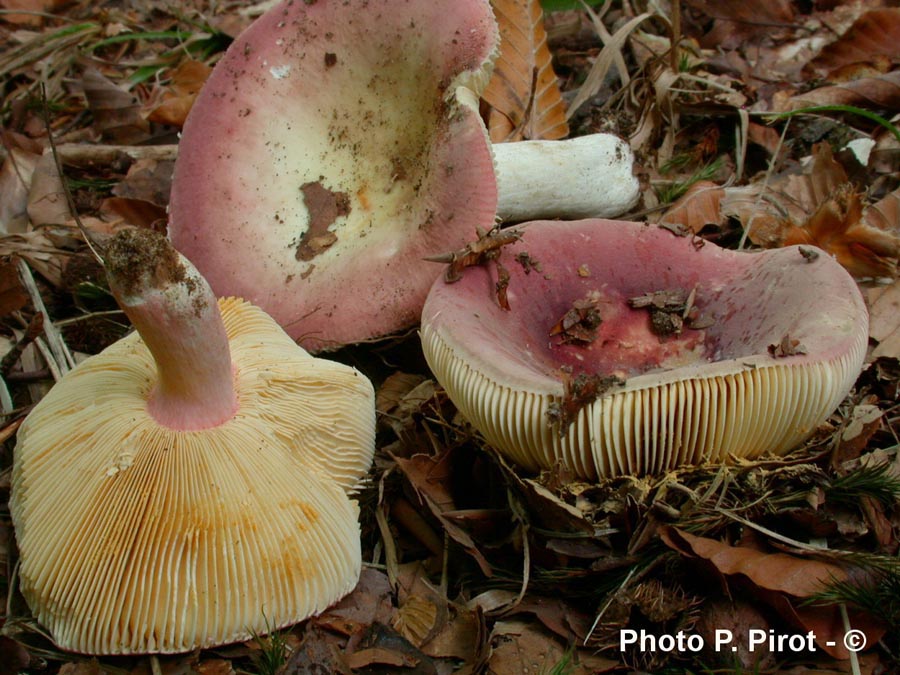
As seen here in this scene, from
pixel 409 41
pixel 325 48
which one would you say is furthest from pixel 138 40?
pixel 409 41

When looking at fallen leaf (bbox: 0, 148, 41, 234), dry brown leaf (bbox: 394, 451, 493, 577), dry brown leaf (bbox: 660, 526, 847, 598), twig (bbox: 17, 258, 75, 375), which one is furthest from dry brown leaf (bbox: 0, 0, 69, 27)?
dry brown leaf (bbox: 660, 526, 847, 598)

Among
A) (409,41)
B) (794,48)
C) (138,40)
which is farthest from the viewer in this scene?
(138,40)

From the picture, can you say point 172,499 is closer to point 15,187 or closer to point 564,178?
point 564,178

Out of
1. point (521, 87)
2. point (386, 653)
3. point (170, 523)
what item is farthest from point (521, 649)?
point (521, 87)

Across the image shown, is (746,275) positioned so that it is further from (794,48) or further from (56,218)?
(56,218)

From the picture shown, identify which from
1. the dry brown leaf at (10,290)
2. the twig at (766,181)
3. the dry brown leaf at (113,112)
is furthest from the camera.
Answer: the dry brown leaf at (113,112)

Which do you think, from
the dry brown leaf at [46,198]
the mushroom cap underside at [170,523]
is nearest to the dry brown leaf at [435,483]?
the mushroom cap underside at [170,523]

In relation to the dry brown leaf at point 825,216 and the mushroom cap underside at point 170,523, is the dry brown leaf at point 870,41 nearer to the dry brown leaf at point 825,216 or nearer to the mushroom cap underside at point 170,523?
the dry brown leaf at point 825,216
